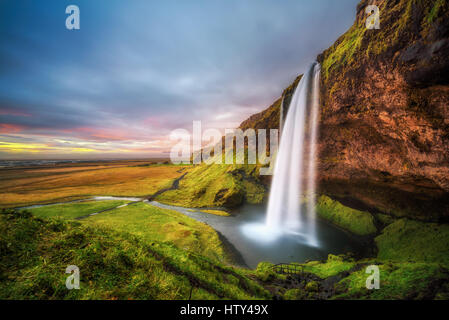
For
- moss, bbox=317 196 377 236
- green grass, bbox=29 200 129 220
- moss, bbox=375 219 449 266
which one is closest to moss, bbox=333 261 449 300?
moss, bbox=375 219 449 266

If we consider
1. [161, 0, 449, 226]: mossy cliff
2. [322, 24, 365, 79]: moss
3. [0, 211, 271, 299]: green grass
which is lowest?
[0, 211, 271, 299]: green grass

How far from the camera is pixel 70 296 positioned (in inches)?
105

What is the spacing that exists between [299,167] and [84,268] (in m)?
24.9

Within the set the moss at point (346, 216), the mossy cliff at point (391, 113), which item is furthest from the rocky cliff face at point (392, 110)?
the moss at point (346, 216)

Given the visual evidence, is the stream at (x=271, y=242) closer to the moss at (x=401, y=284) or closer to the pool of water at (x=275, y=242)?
the pool of water at (x=275, y=242)

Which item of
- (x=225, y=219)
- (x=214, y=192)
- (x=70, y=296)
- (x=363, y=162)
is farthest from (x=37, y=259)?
(x=214, y=192)

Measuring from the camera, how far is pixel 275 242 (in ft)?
50.0

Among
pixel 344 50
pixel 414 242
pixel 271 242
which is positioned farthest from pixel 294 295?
pixel 344 50

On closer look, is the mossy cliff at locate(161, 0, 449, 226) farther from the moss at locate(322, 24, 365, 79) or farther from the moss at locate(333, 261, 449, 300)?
the moss at locate(333, 261, 449, 300)

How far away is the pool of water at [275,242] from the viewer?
1298 cm

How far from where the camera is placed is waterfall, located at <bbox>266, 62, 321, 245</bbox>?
18969mm

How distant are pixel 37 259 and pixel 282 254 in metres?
14.9

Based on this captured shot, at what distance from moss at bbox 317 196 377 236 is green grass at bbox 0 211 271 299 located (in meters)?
19.7

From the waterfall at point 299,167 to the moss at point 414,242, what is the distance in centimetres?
572
